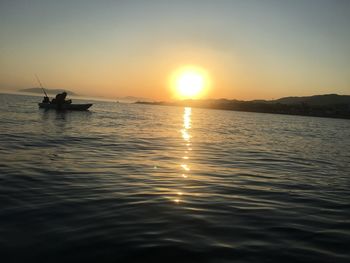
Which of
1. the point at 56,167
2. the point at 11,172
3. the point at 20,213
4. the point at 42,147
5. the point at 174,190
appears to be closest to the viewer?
the point at 20,213

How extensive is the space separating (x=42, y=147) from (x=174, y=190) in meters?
12.1

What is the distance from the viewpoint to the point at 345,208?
10.7 m

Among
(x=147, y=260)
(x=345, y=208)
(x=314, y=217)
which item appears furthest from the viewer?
(x=345, y=208)

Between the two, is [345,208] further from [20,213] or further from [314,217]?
[20,213]

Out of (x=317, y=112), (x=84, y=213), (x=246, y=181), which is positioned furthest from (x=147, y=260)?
(x=317, y=112)

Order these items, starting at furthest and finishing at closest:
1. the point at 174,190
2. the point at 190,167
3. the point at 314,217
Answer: the point at 190,167 → the point at 174,190 → the point at 314,217

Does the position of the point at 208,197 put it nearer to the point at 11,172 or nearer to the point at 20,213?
the point at 20,213

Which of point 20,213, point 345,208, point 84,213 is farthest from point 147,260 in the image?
point 345,208

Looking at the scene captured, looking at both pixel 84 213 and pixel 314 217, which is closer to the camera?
pixel 84 213

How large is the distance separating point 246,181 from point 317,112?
189682mm

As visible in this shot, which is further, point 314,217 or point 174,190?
point 174,190

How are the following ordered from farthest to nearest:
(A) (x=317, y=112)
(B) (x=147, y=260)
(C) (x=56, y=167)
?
(A) (x=317, y=112), (C) (x=56, y=167), (B) (x=147, y=260)

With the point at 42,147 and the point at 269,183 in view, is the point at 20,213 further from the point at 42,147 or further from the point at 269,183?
the point at 42,147

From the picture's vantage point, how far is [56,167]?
14.8 meters
